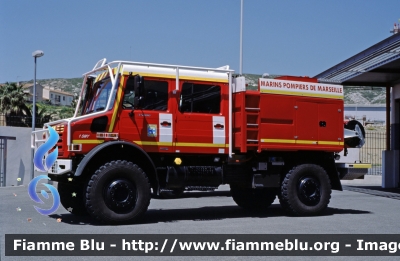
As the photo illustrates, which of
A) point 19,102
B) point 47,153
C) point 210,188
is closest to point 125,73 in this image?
point 47,153

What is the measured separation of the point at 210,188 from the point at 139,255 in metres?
4.03

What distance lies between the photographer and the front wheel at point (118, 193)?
410 inches

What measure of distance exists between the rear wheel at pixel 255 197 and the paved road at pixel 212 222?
235mm

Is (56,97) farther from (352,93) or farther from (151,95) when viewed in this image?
(151,95)

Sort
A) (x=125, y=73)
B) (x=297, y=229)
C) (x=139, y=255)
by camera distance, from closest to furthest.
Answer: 1. (x=139, y=255)
2. (x=297, y=229)
3. (x=125, y=73)

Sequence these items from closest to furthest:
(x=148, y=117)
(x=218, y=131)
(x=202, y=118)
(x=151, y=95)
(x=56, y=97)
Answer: (x=148, y=117), (x=151, y=95), (x=202, y=118), (x=218, y=131), (x=56, y=97)

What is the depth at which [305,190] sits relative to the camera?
12.7m

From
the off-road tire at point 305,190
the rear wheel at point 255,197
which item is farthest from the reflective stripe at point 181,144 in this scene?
the rear wheel at point 255,197

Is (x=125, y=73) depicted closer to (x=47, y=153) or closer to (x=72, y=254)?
(x=47, y=153)

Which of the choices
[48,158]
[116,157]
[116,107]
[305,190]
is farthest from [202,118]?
[48,158]

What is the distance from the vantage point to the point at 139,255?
7828 millimetres

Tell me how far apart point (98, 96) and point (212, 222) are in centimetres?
332

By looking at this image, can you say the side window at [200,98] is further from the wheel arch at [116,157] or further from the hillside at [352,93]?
the hillside at [352,93]

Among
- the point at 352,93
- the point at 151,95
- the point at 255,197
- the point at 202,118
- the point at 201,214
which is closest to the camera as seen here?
the point at 151,95
